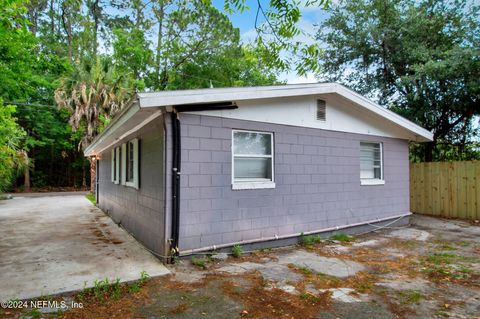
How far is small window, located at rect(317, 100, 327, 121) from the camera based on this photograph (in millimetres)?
6688

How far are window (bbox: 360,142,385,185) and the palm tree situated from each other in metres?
12.7

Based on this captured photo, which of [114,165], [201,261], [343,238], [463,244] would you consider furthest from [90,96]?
[463,244]

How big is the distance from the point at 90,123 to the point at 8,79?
26.9 feet

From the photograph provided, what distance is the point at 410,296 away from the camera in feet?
12.0

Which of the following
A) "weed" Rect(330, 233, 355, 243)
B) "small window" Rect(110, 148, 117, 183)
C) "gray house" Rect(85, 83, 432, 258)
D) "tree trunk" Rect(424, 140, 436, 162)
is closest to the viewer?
"gray house" Rect(85, 83, 432, 258)

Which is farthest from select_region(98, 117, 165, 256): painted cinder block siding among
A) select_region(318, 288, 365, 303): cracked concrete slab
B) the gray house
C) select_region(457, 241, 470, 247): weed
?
select_region(457, 241, 470, 247): weed

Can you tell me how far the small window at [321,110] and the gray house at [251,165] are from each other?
2 cm

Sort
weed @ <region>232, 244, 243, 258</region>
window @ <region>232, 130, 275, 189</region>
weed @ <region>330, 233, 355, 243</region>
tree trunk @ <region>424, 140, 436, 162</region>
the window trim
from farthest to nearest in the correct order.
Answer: tree trunk @ <region>424, 140, 436, 162</region>, the window trim, weed @ <region>330, 233, 355, 243</region>, window @ <region>232, 130, 275, 189</region>, weed @ <region>232, 244, 243, 258</region>

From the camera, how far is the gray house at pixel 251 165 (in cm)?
483

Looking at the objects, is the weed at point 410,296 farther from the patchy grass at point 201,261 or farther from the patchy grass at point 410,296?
the patchy grass at point 201,261

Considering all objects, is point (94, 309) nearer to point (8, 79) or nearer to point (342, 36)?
point (8, 79)

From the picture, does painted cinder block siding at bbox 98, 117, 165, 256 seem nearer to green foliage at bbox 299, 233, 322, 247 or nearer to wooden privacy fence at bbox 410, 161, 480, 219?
green foliage at bbox 299, 233, 322, 247

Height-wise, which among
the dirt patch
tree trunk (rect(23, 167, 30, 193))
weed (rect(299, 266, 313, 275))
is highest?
tree trunk (rect(23, 167, 30, 193))

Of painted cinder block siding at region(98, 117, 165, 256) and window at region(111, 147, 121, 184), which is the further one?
window at region(111, 147, 121, 184)
